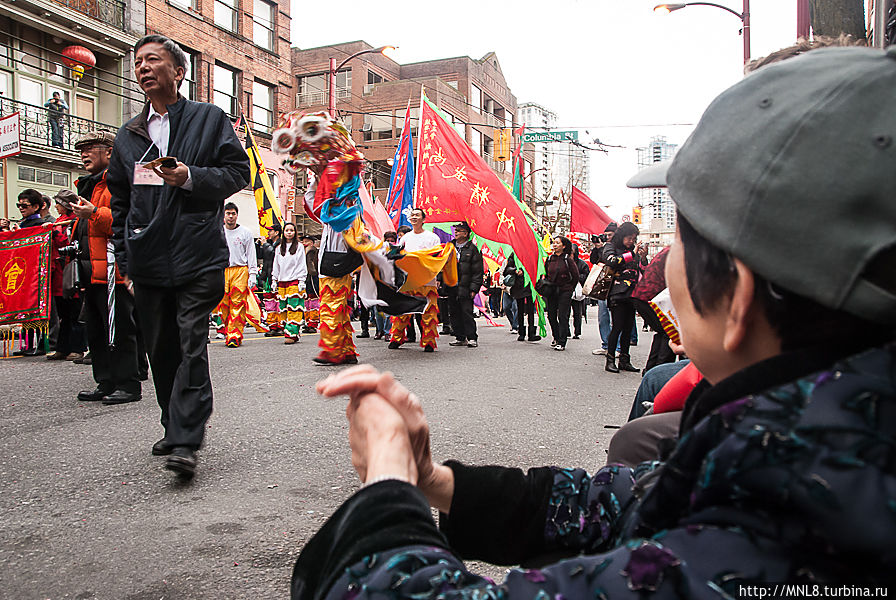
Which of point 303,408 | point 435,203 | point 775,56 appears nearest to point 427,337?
point 435,203

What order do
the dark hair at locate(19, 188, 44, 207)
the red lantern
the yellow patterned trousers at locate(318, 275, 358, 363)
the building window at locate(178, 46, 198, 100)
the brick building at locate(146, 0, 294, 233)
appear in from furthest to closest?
the building window at locate(178, 46, 198, 100)
the brick building at locate(146, 0, 294, 233)
the red lantern
the dark hair at locate(19, 188, 44, 207)
the yellow patterned trousers at locate(318, 275, 358, 363)

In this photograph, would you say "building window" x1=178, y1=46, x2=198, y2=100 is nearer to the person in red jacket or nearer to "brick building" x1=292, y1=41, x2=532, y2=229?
"brick building" x1=292, y1=41, x2=532, y2=229

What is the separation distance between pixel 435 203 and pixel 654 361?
457 cm

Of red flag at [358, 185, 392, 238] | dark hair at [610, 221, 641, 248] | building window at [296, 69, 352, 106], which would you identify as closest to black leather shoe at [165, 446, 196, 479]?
dark hair at [610, 221, 641, 248]

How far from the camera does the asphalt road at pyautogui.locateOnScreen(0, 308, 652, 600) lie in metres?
2.14

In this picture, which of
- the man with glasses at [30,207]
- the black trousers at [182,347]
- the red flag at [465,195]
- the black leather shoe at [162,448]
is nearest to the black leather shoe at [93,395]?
the black leather shoe at [162,448]

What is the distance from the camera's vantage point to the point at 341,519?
77 cm

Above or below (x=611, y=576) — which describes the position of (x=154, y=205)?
above

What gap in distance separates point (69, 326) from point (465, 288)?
5317 millimetres

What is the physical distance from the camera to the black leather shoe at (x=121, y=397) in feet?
16.1

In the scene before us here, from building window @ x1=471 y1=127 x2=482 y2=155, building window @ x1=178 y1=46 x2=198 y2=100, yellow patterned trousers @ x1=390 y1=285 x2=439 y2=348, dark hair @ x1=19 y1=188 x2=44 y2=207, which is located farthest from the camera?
building window @ x1=471 y1=127 x2=482 y2=155

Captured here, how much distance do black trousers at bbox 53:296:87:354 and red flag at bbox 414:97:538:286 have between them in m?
4.64

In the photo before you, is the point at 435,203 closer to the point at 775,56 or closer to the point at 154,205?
the point at 154,205

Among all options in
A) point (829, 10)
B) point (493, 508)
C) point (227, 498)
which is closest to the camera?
point (493, 508)
